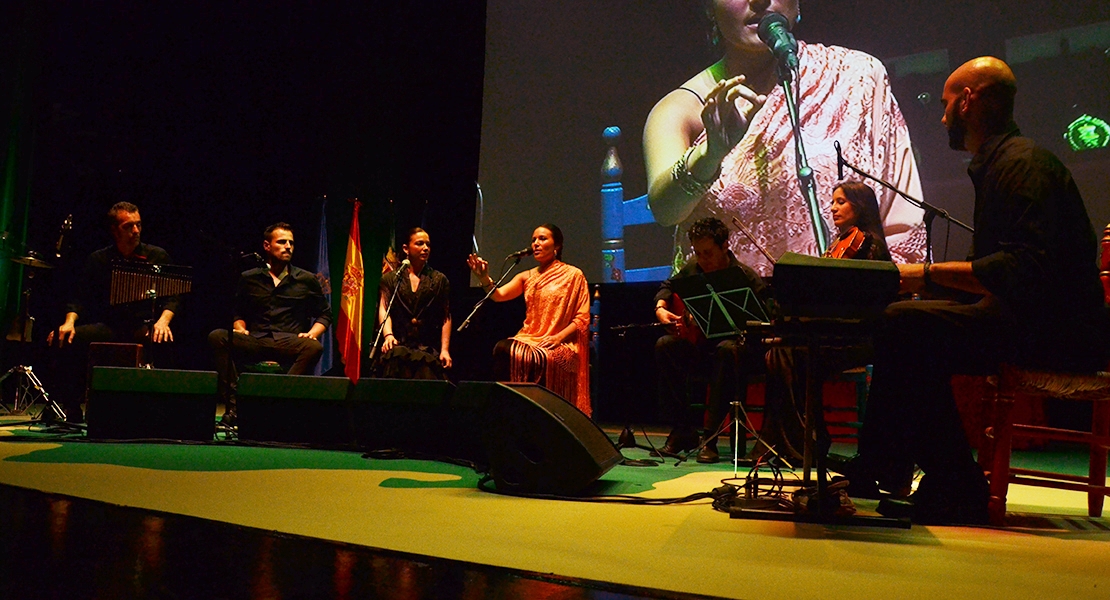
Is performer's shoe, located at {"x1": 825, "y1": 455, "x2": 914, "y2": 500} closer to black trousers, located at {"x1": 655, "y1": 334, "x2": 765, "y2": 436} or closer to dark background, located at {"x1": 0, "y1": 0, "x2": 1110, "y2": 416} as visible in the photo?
black trousers, located at {"x1": 655, "y1": 334, "x2": 765, "y2": 436}

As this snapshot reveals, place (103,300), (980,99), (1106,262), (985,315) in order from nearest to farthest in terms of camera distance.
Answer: (985,315)
(980,99)
(1106,262)
(103,300)

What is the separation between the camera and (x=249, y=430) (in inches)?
185

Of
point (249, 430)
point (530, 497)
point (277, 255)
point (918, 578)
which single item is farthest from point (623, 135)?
point (918, 578)

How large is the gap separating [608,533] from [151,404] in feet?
10.7

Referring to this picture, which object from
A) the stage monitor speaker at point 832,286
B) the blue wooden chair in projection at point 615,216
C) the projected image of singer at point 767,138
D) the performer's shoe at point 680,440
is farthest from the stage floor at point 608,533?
the blue wooden chair in projection at point 615,216

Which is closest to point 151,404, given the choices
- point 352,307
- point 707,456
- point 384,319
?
point 384,319

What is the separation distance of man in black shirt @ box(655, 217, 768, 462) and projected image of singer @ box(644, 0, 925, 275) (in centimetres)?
100

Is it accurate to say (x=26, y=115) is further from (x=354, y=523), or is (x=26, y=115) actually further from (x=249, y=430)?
(x=354, y=523)

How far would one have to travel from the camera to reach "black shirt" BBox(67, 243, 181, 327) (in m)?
5.18

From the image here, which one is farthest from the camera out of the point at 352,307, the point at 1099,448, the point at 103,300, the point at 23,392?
the point at 352,307

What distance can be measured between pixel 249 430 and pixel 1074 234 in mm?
4007

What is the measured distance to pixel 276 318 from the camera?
221 inches

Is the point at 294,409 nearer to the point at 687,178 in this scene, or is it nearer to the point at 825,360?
the point at 825,360

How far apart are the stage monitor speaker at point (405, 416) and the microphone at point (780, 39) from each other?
3.18 m
